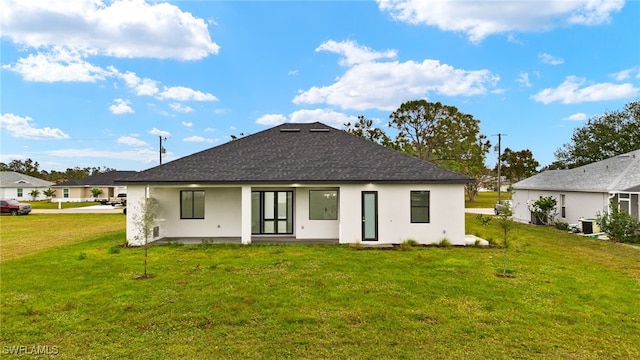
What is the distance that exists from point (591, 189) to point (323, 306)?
731 inches

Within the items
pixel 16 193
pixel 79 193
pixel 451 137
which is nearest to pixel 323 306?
pixel 451 137

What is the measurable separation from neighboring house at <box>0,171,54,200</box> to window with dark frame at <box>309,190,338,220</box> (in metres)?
58.7

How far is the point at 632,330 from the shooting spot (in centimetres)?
527

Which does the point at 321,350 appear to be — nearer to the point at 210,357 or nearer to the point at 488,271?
the point at 210,357

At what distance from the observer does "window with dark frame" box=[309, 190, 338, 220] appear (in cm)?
1418

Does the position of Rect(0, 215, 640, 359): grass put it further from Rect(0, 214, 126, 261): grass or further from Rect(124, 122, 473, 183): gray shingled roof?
Rect(124, 122, 473, 183): gray shingled roof

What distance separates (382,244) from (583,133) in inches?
1615

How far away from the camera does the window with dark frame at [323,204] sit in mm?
14180

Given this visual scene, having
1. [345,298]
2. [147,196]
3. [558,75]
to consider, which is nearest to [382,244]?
[345,298]

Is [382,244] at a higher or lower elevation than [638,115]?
lower

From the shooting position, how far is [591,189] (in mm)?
17266

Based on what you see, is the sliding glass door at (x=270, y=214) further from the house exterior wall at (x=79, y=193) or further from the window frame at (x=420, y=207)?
the house exterior wall at (x=79, y=193)

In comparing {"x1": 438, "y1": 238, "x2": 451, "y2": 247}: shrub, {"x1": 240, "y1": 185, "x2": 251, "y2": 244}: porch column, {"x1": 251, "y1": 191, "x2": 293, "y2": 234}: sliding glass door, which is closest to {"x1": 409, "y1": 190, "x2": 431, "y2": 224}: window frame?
{"x1": 438, "y1": 238, "x2": 451, "y2": 247}: shrub

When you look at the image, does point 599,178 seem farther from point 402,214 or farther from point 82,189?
point 82,189
